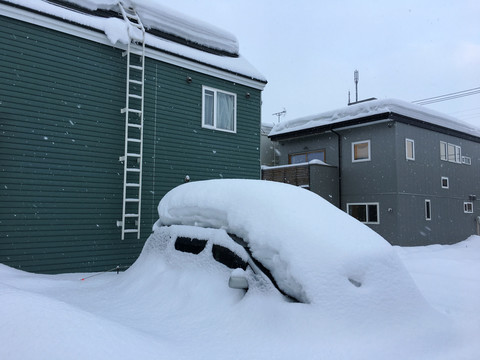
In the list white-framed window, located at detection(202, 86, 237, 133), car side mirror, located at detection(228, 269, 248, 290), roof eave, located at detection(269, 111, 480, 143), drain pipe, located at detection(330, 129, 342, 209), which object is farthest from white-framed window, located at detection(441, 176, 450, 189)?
car side mirror, located at detection(228, 269, 248, 290)

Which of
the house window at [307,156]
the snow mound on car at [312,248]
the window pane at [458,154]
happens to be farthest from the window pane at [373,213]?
the snow mound on car at [312,248]

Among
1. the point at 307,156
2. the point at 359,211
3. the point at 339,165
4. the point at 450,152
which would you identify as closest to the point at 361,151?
the point at 339,165

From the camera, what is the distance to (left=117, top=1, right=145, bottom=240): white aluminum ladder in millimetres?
9133

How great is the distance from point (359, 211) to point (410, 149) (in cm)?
340

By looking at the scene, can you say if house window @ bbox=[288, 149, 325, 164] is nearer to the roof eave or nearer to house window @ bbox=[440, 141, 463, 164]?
the roof eave

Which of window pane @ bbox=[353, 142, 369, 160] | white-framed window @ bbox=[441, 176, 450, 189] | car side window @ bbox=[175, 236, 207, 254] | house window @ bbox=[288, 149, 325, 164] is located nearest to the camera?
car side window @ bbox=[175, 236, 207, 254]

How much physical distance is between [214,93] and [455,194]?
13.6 m

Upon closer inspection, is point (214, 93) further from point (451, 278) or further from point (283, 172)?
point (451, 278)

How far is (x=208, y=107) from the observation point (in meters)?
11.1

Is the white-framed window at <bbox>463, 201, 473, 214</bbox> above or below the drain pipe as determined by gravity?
below

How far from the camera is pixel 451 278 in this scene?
7.12 metres

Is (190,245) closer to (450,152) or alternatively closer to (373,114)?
(373,114)

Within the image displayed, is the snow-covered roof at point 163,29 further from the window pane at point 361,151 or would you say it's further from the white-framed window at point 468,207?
the white-framed window at point 468,207

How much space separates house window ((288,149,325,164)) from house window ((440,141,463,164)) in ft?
18.1
